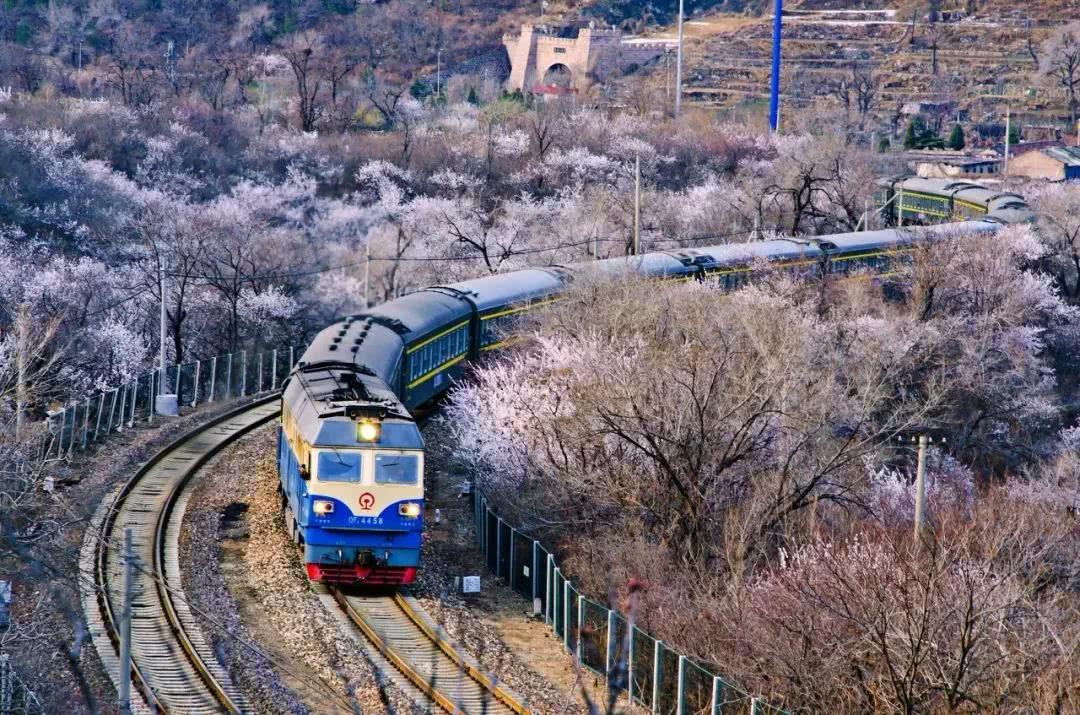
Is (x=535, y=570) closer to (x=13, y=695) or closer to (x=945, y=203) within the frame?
(x=13, y=695)

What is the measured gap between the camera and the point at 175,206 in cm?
6388

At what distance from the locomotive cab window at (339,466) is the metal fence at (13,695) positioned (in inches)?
189

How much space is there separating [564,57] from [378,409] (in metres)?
105

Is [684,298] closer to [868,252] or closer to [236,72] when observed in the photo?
[868,252]

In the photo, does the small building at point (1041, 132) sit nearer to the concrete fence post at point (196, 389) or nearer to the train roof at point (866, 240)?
the train roof at point (866, 240)

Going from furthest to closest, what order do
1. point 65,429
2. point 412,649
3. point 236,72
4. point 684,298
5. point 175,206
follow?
point 236,72 < point 175,206 < point 684,298 < point 65,429 < point 412,649

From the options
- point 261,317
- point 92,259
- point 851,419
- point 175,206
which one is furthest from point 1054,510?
point 175,206

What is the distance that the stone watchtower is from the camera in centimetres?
12206

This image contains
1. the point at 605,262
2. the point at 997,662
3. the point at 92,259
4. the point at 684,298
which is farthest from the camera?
the point at 92,259

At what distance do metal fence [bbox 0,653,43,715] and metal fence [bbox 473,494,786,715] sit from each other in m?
5.85

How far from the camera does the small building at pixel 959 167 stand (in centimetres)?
8619

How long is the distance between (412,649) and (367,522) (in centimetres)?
188

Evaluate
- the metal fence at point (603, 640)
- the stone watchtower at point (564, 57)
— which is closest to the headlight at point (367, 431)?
the metal fence at point (603, 640)

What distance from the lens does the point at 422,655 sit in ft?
67.5
